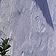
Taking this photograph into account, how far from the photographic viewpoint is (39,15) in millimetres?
9305

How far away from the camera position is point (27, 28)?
9312 mm

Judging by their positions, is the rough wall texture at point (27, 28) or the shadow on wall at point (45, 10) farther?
the shadow on wall at point (45, 10)

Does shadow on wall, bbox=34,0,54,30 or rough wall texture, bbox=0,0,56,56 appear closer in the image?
rough wall texture, bbox=0,0,56,56

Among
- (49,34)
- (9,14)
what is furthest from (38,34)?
(9,14)

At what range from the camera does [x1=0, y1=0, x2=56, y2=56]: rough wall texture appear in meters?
9.20

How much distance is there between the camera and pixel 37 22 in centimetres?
929

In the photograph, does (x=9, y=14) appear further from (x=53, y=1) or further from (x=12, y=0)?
(x=53, y=1)

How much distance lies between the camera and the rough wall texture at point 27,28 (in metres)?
9.20

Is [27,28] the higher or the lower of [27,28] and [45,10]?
the lower

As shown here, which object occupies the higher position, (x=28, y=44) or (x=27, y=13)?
(x=27, y=13)

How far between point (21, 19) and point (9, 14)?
1.64 ft

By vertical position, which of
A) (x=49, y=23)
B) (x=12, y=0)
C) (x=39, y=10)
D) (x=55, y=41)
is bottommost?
(x=55, y=41)

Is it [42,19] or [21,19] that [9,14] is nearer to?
[21,19]

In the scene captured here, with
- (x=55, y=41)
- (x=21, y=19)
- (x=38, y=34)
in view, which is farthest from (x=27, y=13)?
(x=55, y=41)
